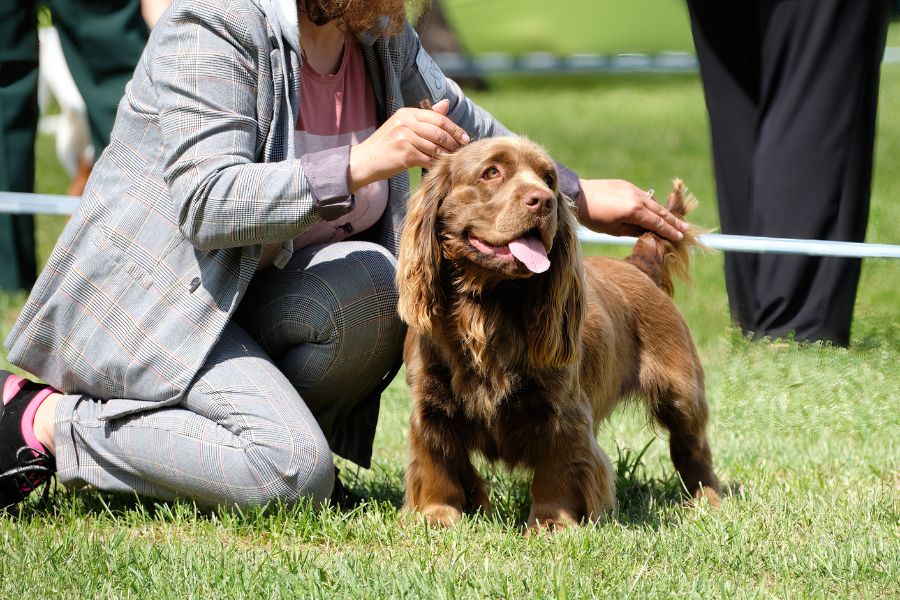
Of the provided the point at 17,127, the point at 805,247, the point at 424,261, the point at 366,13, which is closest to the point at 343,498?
the point at 424,261

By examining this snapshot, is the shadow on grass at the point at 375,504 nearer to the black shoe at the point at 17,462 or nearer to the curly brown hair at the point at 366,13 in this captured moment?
the black shoe at the point at 17,462

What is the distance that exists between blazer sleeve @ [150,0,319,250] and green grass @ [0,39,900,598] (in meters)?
0.71

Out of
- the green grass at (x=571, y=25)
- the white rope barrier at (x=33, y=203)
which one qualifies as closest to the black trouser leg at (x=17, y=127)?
the white rope barrier at (x=33, y=203)

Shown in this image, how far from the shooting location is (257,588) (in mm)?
2430

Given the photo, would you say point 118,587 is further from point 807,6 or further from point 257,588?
point 807,6

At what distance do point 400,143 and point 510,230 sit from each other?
0.31m

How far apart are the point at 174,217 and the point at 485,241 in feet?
2.64

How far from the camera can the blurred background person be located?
3.96 m

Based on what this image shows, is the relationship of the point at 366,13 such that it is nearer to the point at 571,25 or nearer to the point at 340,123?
the point at 340,123

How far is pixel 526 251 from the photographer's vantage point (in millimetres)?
2756

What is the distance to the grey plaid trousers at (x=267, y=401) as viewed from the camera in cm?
301

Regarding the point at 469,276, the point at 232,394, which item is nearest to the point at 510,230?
the point at 469,276

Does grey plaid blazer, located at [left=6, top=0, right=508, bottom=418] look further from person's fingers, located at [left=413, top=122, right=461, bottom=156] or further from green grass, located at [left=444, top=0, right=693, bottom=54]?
green grass, located at [left=444, top=0, right=693, bottom=54]

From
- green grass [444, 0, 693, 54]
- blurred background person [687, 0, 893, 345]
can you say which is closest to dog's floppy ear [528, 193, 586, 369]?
blurred background person [687, 0, 893, 345]
